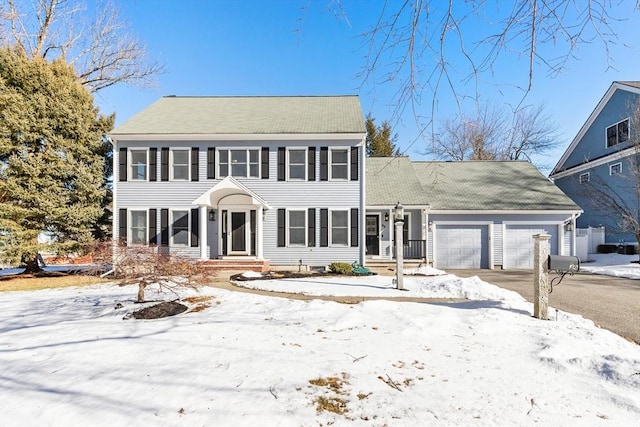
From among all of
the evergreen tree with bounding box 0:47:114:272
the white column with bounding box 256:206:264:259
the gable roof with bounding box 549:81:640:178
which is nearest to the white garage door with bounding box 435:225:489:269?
the white column with bounding box 256:206:264:259

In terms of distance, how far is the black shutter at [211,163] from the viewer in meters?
12.9

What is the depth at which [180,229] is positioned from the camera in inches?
504

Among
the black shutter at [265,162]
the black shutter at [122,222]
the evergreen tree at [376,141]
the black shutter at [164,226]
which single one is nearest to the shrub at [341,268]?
the black shutter at [265,162]

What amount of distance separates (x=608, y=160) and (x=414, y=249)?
13358 mm

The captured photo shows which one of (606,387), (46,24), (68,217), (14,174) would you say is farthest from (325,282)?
(46,24)

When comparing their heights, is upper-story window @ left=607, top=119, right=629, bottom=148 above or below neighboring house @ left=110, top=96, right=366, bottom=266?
above

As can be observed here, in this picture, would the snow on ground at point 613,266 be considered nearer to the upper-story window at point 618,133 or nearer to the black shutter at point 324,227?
the upper-story window at point 618,133

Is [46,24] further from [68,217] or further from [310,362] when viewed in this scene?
[310,362]

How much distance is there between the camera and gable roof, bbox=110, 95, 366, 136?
42.4 ft

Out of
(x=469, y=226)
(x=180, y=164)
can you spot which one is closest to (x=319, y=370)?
(x=180, y=164)

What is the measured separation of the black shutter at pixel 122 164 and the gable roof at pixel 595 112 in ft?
A: 80.6

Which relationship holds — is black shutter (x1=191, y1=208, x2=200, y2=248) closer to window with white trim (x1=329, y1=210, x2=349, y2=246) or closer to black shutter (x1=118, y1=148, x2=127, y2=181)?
black shutter (x1=118, y1=148, x2=127, y2=181)

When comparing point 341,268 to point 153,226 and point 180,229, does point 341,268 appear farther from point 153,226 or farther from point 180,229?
point 153,226

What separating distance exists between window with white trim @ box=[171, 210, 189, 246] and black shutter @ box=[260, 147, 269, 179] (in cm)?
352
